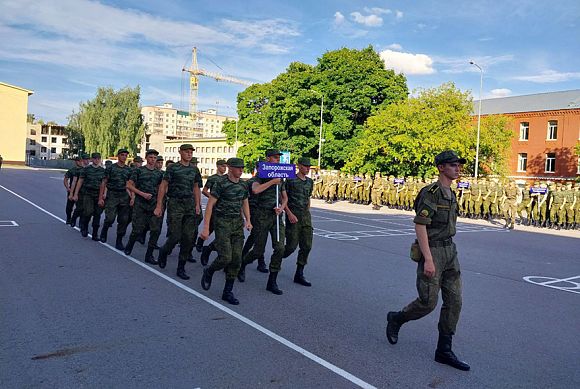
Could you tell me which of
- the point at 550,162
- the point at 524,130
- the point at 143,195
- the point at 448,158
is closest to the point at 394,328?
the point at 448,158

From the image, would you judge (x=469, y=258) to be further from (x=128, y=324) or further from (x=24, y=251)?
(x=24, y=251)

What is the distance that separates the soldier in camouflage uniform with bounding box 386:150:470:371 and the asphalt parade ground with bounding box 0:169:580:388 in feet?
1.27

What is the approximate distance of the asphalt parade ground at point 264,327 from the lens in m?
4.26

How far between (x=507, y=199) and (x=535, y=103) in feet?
118

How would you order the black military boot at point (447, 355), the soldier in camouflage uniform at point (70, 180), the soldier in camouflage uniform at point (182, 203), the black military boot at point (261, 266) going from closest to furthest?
the black military boot at point (447, 355) → the soldier in camouflage uniform at point (182, 203) → the black military boot at point (261, 266) → the soldier in camouflage uniform at point (70, 180)

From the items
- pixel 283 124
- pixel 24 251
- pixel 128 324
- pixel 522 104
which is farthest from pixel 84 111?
pixel 128 324

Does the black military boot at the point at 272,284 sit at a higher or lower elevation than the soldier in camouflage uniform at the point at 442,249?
lower

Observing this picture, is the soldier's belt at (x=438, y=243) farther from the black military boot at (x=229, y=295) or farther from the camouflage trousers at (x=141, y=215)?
the camouflage trousers at (x=141, y=215)

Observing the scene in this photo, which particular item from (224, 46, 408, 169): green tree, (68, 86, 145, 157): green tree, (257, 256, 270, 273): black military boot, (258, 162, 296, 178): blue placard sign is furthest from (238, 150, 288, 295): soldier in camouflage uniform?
(68, 86, 145, 157): green tree

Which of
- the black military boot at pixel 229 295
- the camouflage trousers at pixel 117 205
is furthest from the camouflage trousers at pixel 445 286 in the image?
the camouflage trousers at pixel 117 205

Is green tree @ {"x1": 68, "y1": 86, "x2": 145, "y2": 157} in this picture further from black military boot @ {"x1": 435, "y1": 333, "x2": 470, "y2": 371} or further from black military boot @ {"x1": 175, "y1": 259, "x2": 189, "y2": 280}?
black military boot @ {"x1": 435, "y1": 333, "x2": 470, "y2": 371}

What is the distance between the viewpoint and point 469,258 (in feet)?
36.9

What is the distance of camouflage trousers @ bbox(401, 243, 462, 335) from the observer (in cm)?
468

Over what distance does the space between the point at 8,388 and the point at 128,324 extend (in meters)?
1.66
